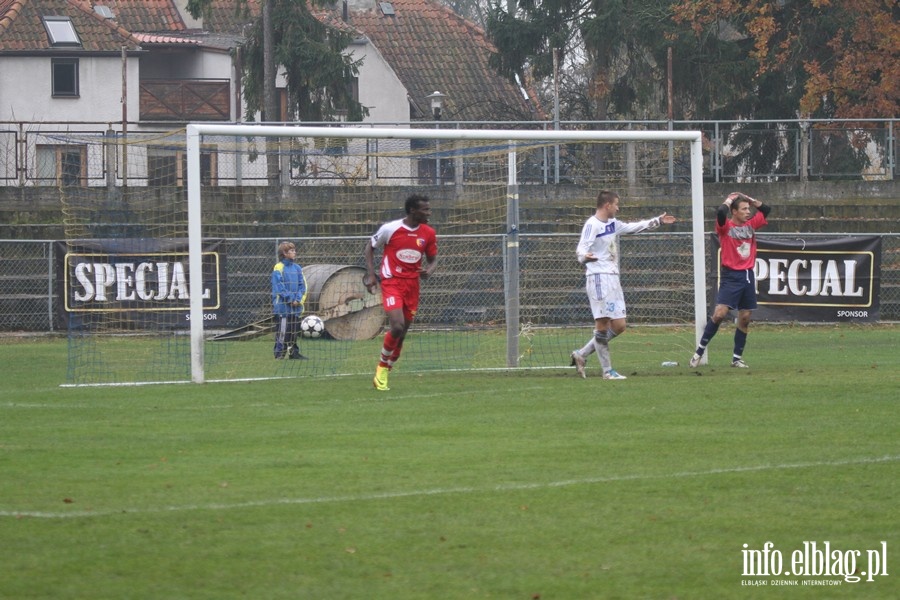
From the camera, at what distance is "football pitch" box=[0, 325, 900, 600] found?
6082 millimetres

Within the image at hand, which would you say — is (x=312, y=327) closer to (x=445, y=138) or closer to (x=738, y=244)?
(x=445, y=138)

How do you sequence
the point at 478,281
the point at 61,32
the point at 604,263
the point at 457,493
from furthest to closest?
the point at 61,32 < the point at 478,281 < the point at 604,263 < the point at 457,493

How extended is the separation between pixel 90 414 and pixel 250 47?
27.1m

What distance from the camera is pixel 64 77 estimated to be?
4828cm

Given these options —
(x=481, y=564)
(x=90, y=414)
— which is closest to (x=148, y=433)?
(x=90, y=414)

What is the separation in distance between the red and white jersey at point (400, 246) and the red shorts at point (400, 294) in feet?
0.21

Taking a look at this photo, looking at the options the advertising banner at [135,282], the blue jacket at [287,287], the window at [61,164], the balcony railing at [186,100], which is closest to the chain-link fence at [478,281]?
the advertising banner at [135,282]

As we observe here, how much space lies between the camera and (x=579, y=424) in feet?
35.3

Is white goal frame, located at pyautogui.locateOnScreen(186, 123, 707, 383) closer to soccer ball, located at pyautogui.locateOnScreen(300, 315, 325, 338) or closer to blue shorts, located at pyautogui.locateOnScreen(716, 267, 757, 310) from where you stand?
blue shorts, located at pyautogui.locateOnScreen(716, 267, 757, 310)

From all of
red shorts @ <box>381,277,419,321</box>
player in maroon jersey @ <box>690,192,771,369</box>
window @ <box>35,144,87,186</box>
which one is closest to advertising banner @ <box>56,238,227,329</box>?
window @ <box>35,144,87,186</box>

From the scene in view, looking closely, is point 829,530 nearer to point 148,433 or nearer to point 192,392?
point 148,433

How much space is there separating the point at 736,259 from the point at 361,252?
9.94m

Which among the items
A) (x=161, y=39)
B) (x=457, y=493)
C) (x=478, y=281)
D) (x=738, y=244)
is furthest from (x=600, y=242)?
(x=161, y=39)

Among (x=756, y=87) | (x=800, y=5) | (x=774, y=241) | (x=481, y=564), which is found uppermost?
(x=800, y=5)
